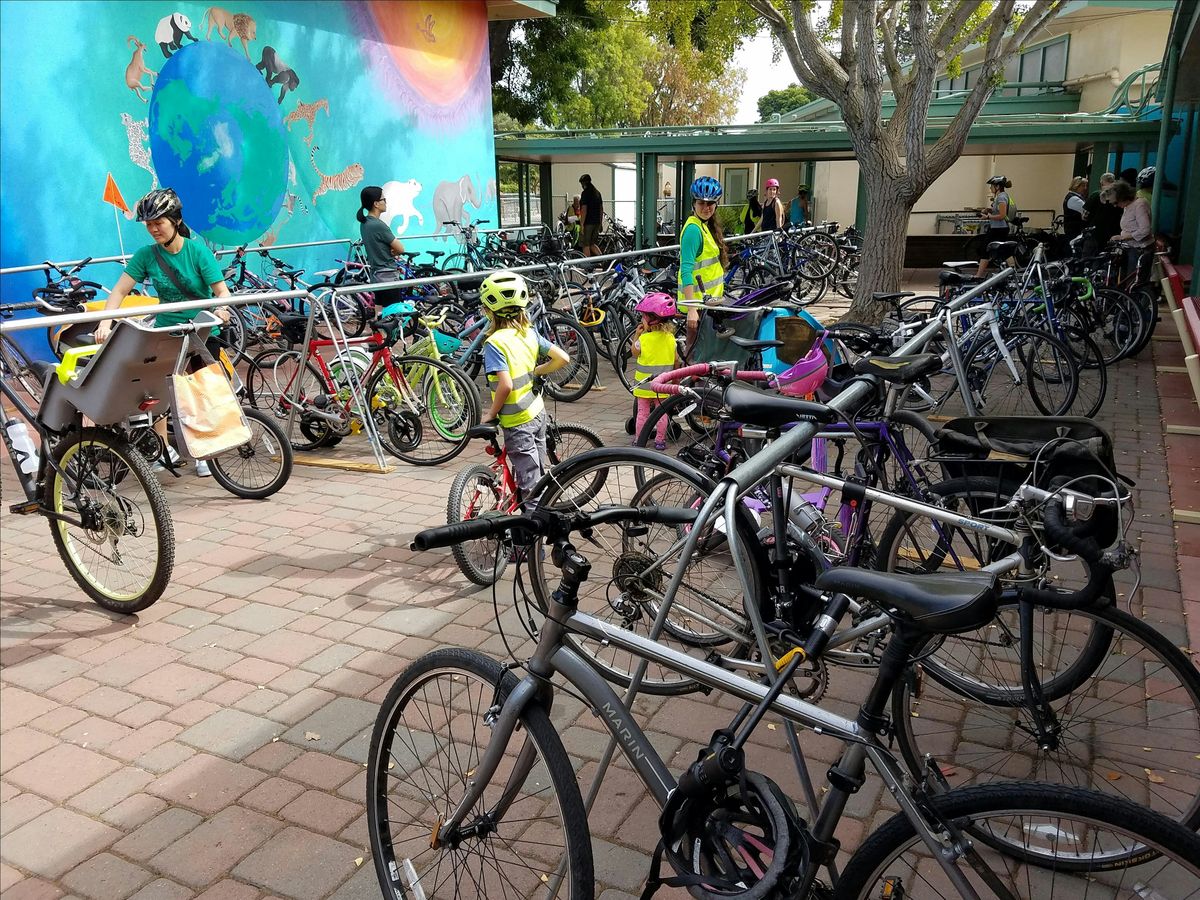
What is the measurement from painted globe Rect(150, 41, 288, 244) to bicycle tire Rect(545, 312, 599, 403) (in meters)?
5.32

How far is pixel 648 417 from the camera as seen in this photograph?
5.29 metres

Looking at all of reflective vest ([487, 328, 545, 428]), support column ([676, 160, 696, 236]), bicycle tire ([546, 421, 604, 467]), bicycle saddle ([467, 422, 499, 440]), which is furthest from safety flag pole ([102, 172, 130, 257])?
support column ([676, 160, 696, 236])

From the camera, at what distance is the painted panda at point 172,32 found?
10156mm

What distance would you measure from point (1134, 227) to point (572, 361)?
7238mm

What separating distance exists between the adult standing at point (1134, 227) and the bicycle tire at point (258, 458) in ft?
31.8

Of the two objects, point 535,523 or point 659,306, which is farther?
point 659,306

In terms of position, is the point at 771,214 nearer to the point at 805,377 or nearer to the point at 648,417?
the point at 648,417

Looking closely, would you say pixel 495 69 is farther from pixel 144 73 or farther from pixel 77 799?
pixel 77 799

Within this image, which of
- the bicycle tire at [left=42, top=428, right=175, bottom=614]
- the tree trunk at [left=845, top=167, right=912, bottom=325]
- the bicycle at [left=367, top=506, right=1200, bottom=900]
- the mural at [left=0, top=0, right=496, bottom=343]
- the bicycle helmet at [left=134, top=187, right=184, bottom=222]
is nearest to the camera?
the bicycle at [left=367, top=506, right=1200, bottom=900]

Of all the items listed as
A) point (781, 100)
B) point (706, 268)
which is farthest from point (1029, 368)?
point (781, 100)

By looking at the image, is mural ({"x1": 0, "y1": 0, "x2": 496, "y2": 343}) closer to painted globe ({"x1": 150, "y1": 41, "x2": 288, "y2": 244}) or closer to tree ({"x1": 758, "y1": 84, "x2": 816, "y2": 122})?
painted globe ({"x1": 150, "y1": 41, "x2": 288, "y2": 244})

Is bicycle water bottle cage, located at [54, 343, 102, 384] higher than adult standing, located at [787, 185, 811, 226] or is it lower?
lower

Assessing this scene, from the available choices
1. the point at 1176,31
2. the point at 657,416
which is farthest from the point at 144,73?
the point at 1176,31

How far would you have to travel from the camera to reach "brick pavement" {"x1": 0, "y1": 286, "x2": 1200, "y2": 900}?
265 cm
